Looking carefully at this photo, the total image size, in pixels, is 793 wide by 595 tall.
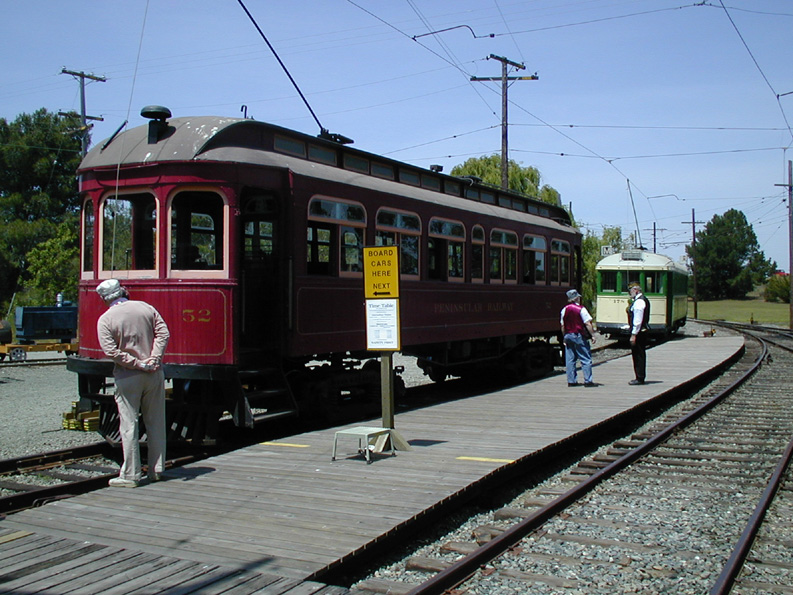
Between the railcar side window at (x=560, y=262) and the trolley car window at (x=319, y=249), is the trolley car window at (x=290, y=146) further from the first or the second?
the railcar side window at (x=560, y=262)

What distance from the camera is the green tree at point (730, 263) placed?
109 meters

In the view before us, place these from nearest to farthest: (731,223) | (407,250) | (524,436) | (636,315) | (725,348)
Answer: (524,436)
(407,250)
(636,315)
(725,348)
(731,223)

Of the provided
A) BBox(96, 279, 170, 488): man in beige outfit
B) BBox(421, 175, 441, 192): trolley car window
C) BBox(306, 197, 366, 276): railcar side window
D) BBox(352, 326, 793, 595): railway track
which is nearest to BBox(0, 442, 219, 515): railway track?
BBox(96, 279, 170, 488): man in beige outfit

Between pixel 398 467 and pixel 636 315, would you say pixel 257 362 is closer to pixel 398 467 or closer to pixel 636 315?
pixel 398 467

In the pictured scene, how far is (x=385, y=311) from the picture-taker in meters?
8.02

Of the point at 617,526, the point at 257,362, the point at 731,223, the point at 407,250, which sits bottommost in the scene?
the point at 617,526

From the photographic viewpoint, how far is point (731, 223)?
4609 inches

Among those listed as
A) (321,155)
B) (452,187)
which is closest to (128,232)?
(321,155)

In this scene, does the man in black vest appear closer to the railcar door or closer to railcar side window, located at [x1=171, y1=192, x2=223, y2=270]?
the railcar door

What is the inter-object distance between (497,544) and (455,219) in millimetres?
7944

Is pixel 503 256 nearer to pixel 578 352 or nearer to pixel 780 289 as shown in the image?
pixel 578 352

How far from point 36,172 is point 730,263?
287ft

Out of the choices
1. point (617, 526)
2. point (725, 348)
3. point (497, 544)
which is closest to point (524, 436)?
point (617, 526)

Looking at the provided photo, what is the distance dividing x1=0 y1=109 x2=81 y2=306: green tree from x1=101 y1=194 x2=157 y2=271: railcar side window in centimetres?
4563
